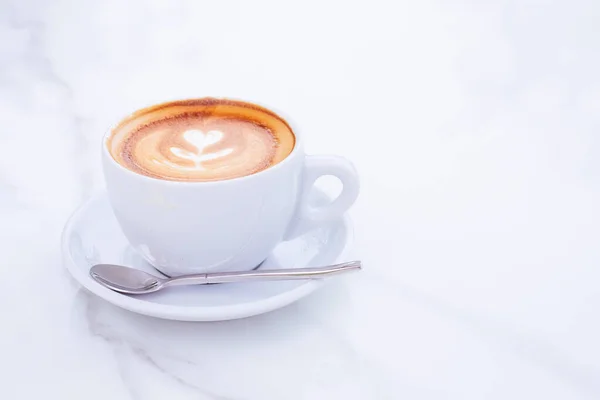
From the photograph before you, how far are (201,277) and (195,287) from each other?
1.3 inches

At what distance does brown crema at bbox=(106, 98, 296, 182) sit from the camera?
0.70m

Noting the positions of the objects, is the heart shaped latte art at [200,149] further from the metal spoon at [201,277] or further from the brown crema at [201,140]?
the metal spoon at [201,277]

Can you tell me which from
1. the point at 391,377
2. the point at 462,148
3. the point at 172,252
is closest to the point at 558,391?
the point at 391,377

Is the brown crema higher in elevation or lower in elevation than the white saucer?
higher

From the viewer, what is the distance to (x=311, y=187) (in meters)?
0.73

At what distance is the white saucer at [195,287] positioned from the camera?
629 mm

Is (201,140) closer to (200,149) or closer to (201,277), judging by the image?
(200,149)

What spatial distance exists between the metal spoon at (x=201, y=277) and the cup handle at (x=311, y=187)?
81mm

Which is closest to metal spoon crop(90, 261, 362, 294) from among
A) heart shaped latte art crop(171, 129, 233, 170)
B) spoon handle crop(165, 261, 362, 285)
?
spoon handle crop(165, 261, 362, 285)

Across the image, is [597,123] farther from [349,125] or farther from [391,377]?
[391,377]

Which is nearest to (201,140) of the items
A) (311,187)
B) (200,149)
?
(200,149)

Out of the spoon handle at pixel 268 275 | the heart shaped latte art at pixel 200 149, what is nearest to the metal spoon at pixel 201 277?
the spoon handle at pixel 268 275

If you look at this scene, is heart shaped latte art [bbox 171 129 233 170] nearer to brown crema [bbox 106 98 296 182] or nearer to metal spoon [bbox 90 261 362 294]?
brown crema [bbox 106 98 296 182]

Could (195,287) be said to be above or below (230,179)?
below
